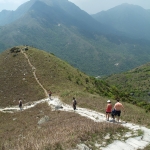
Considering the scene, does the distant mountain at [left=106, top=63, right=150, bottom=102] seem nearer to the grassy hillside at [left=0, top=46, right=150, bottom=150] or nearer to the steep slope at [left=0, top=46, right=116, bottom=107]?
the steep slope at [left=0, top=46, right=116, bottom=107]

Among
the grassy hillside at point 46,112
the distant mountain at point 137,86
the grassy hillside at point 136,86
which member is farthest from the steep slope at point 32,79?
the distant mountain at point 137,86

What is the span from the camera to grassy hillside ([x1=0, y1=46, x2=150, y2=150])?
1725 cm

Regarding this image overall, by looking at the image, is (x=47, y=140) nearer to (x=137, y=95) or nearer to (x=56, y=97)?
(x=56, y=97)

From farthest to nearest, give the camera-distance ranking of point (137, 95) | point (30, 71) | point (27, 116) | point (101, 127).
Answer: point (137, 95) < point (30, 71) < point (27, 116) < point (101, 127)

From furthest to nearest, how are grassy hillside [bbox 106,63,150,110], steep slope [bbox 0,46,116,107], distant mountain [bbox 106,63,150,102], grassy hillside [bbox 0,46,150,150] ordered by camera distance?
distant mountain [bbox 106,63,150,102] → grassy hillside [bbox 106,63,150,110] → steep slope [bbox 0,46,116,107] → grassy hillside [bbox 0,46,150,150]

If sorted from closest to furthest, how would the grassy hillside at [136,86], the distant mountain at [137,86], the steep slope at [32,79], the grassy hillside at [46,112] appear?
the grassy hillside at [46,112] → the steep slope at [32,79] → the grassy hillside at [136,86] → the distant mountain at [137,86]

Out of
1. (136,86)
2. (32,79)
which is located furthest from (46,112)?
(136,86)


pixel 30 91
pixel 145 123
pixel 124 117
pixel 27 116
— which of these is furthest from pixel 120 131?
pixel 30 91

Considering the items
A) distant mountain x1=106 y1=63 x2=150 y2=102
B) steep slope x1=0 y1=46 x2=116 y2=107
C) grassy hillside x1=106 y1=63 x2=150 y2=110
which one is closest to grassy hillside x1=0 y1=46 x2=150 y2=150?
steep slope x1=0 y1=46 x2=116 y2=107

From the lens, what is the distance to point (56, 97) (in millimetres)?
49219

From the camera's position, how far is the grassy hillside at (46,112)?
1725 cm

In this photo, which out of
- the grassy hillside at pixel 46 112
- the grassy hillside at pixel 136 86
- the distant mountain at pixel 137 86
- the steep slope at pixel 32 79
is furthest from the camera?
the distant mountain at pixel 137 86

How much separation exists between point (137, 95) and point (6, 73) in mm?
81184

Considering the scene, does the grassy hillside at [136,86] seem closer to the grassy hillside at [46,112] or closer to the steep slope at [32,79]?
the steep slope at [32,79]
